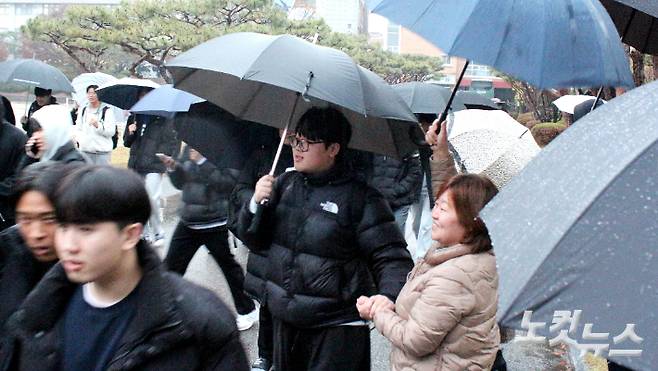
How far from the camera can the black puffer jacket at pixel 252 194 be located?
3.25 metres

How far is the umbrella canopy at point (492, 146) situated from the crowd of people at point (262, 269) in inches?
33.6

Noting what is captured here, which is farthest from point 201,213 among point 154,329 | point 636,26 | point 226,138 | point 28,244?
point 154,329

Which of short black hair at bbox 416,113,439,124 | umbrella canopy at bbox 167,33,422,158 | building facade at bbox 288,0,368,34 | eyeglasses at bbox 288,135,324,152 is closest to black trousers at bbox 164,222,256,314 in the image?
umbrella canopy at bbox 167,33,422,158

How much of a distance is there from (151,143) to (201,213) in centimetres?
174

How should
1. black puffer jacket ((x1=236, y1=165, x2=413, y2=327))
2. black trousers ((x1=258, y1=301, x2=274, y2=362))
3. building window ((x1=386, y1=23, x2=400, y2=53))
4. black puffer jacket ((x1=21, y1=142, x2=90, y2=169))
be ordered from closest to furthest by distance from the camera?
black puffer jacket ((x1=236, y1=165, x2=413, y2=327)), black trousers ((x1=258, y1=301, x2=274, y2=362)), black puffer jacket ((x1=21, y1=142, x2=90, y2=169)), building window ((x1=386, y1=23, x2=400, y2=53))

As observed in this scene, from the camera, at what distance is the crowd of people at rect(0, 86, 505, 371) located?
1.65 meters

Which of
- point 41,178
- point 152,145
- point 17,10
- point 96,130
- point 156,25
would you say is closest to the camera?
point 41,178

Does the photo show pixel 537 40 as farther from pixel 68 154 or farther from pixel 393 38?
pixel 393 38

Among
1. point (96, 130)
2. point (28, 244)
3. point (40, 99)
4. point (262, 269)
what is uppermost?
point (28, 244)

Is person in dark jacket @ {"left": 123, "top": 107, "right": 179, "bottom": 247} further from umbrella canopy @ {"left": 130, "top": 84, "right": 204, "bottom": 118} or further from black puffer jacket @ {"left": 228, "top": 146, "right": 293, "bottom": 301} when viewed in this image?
black puffer jacket @ {"left": 228, "top": 146, "right": 293, "bottom": 301}

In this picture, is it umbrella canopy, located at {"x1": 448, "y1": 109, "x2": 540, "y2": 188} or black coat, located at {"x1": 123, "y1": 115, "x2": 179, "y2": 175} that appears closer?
umbrella canopy, located at {"x1": 448, "y1": 109, "x2": 540, "y2": 188}

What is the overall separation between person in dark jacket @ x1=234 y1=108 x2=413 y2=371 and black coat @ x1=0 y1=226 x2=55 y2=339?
105 centimetres

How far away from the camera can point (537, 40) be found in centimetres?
271

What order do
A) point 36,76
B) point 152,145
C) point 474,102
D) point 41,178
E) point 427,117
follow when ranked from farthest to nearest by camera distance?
point 36,76 < point 474,102 < point 152,145 < point 427,117 < point 41,178
